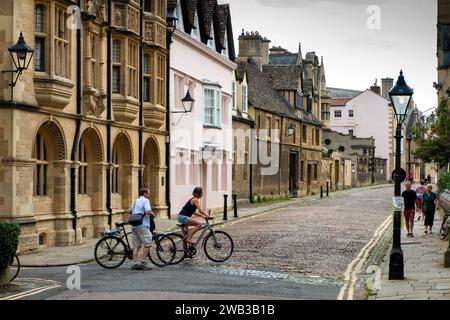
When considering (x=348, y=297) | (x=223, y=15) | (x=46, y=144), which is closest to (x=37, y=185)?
(x=46, y=144)

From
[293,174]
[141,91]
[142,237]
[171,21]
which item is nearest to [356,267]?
[142,237]

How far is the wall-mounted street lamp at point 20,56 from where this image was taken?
64.3ft

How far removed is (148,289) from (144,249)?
355cm

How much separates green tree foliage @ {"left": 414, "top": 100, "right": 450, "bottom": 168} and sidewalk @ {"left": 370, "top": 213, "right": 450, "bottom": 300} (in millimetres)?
11066

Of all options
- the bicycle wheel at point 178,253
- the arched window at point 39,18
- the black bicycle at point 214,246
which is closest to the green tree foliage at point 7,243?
the bicycle wheel at point 178,253

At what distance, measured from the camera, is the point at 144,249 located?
18016 millimetres

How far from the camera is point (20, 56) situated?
64.9 ft

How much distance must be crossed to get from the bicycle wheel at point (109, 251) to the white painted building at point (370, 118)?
99.1 meters

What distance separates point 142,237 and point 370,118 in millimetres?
101413

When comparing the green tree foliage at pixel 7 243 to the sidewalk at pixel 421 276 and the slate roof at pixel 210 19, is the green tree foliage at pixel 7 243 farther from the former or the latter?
the slate roof at pixel 210 19

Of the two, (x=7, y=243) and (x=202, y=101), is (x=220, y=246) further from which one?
(x=202, y=101)

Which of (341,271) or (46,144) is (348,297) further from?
(46,144)

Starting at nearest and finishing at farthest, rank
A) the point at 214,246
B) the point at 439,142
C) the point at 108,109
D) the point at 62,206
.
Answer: the point at 214,246, the point at 62,206, the point at 108,109, the point at 439,142

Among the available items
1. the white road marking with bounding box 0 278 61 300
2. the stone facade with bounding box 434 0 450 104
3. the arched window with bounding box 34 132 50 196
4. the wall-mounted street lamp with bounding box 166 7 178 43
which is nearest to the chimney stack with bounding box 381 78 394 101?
the stone facade with bounding box 434 0 450 104
